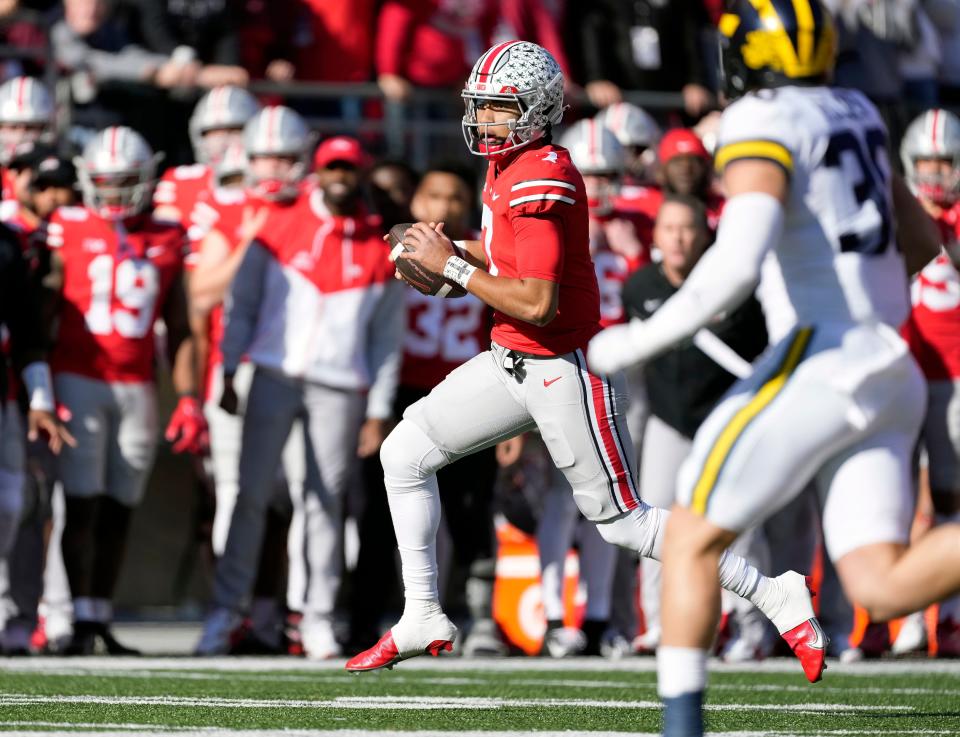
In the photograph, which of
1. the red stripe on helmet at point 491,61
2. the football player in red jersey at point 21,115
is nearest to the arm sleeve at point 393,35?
the football player in red jersey at point 21,115

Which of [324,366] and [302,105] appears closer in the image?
[324,366]

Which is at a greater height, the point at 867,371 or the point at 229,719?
the point at 867,371

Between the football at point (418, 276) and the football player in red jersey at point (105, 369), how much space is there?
3.07m

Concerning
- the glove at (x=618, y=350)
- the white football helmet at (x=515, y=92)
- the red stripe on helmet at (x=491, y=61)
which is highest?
the red stripe on helmet at (x=491, y=61)

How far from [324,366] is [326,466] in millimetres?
427

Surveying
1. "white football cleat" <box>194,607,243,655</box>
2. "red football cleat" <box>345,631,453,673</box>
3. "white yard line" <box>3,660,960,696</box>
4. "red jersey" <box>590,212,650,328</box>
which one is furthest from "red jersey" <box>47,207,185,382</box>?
"red football cleat" <box>345,631,453,673</box>

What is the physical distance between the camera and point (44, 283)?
8133mm

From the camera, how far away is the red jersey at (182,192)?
30.9 ft

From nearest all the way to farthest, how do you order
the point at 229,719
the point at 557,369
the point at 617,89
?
the point at 229,719 < the point at 557,369 < the point at 617,89

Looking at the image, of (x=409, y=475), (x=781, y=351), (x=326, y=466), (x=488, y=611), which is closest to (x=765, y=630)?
(x=488, y=611)

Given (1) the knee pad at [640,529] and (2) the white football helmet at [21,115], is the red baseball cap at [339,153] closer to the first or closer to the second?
(2) the white football helmet at [21,115]

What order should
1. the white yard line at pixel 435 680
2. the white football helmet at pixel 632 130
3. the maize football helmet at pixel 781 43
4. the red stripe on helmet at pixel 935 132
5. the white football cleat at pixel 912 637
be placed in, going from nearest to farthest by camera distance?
1. the maize football helmet at pixel 781 43
2. the white yard line at pixel 435 680
3. the white football cleat at pixel 912 637
4. the red stripe on helmet at pixel 935 132
5. the white football helmet at pixel 632 130

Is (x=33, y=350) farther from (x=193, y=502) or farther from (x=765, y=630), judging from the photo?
Answer: (x=765, y=630)

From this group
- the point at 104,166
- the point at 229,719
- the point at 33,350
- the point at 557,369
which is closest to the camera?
the point at 229,719
